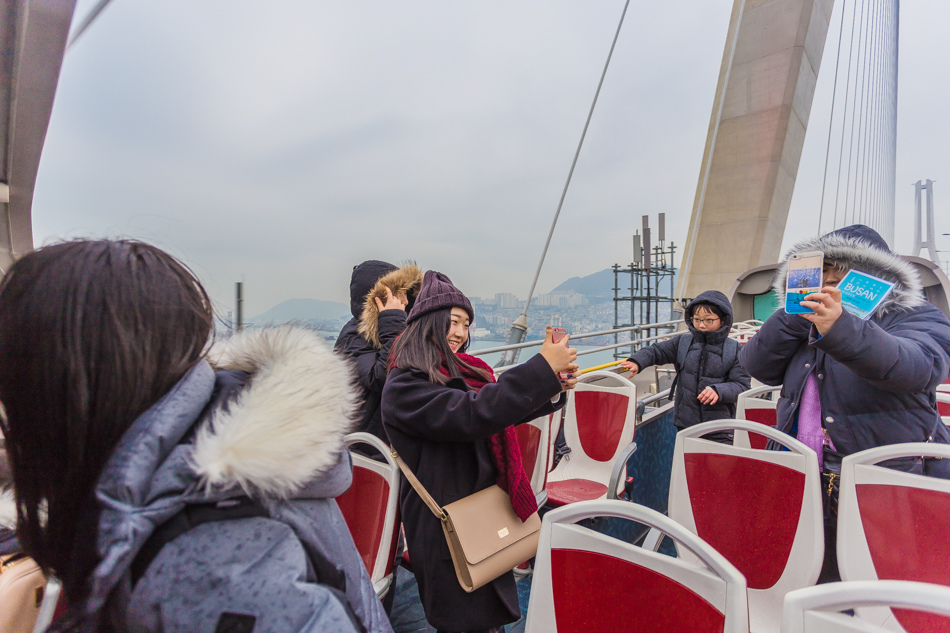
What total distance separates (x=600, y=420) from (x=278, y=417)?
2483mm

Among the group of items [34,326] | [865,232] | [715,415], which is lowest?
[715,415]

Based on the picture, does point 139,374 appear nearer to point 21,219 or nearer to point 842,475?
point 842,475

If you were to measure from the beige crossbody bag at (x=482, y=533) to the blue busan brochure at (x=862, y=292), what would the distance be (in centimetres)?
122

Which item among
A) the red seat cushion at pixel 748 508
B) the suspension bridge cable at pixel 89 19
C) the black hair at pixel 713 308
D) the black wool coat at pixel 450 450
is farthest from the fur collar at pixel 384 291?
the suspension bridge cable at pixel 89 19

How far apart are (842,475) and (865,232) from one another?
83cm

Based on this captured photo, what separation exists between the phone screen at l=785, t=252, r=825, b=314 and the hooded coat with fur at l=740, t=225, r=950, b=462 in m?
0.11

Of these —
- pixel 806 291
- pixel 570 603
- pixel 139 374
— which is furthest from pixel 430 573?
pixel 806 291

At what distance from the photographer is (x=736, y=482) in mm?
1520

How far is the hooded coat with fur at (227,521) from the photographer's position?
1.42 ft

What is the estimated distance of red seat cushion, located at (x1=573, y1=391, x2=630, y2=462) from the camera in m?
Result: 2.62

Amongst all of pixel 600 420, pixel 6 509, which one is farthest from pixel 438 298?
pixel 600 420

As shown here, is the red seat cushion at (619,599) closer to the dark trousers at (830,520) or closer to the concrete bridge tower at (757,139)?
the dark trousers at (830,520)

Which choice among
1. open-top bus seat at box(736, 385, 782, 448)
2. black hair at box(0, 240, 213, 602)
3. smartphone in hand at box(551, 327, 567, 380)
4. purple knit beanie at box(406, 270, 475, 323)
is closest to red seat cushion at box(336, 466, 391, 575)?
purple knit beanie at box(406, 270, 475, 323)

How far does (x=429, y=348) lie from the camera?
50.9 inches
